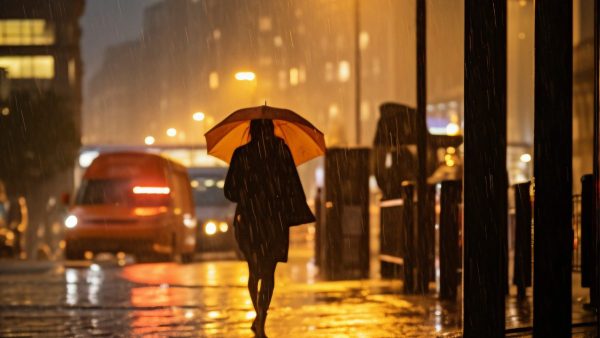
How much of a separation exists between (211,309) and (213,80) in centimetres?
15856

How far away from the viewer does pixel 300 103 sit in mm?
154250

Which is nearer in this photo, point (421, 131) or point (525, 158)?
point (421, 131)

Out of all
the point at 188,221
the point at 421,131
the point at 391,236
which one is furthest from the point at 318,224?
the point at 421,131

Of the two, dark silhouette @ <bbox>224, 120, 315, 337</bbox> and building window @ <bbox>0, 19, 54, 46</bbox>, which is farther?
building window @ <bbox>0, 19, 54, 46</bbox>

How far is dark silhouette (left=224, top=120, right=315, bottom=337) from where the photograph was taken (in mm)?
10508

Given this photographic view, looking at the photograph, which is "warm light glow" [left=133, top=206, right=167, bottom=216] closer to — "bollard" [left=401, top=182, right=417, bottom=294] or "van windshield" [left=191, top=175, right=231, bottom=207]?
"van windshield" [left=191, top=175, right=231, bottom=207]

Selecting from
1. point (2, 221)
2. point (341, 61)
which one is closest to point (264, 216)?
point (2, 221)

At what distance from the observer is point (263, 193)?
34.6 feet

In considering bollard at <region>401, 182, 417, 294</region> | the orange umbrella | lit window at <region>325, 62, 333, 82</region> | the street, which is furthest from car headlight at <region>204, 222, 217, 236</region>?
lit window at <region>325, 62, 333, 82</region>

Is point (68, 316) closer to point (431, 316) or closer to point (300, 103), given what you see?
point (431, 316)

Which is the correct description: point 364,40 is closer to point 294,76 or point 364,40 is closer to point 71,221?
point 294,76

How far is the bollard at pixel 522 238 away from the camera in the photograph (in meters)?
14.1

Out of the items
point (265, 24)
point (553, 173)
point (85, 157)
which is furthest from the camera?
point (265, 24)

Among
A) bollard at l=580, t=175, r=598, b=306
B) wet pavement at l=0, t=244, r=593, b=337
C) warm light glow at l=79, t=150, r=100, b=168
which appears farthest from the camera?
warm light glow at l=79, t=150, r=100, b=168
